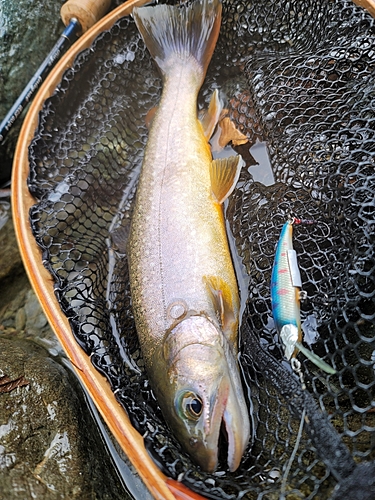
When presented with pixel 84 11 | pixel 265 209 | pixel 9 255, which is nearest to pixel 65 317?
pixel 265 209

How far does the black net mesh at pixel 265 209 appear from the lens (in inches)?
70.2

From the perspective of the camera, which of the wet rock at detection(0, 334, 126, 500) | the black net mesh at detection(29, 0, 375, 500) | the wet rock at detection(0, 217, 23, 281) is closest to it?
the black net mesh at detection(29, 0, 375, 500)

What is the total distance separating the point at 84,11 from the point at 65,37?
0.24 meters

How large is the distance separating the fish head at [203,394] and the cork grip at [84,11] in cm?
243

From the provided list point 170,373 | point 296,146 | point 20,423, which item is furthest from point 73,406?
point 296,146

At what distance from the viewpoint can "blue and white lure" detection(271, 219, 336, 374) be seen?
1839 mm

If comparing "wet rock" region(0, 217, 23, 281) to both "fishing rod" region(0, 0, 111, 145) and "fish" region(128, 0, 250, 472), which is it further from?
"fish" region(128, 0, 250, 472)

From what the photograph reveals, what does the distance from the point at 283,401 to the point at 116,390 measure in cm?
79

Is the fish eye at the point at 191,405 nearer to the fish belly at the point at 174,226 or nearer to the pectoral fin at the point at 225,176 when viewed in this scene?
the fish belly at the point at 174,226

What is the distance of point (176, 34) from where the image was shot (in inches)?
111

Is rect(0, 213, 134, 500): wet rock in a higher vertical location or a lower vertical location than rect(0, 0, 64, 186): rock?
lower

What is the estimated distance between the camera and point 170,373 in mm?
1929

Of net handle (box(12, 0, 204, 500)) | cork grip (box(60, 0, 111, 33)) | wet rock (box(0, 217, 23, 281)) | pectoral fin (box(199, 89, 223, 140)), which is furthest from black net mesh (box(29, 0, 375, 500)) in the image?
wet rock (box(0, 217, 23, 281))

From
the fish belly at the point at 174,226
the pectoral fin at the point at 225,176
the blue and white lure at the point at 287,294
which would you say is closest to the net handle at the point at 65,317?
the fish belly at the point at 174,226
